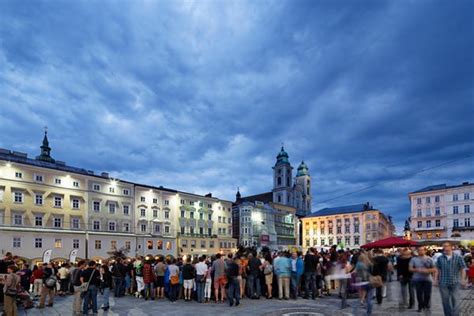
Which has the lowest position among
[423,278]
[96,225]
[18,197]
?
[96,225]

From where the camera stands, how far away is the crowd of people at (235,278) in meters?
11.0

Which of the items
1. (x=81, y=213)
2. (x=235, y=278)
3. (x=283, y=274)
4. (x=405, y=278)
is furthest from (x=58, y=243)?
(x=405, y=278)

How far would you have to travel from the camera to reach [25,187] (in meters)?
42.7

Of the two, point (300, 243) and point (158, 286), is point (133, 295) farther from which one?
point (300, 243)

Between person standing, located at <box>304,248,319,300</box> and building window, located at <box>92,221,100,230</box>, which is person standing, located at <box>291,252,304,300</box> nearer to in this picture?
person standing, located at <box>304,248,319,300</box>

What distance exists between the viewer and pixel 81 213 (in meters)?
47.7

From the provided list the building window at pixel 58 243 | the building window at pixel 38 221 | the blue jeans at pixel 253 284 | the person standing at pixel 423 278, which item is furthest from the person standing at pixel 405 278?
the building window at pixel 38 221

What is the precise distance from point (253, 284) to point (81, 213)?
38.9 metres

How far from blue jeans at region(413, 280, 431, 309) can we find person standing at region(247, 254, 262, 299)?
20.8 feet

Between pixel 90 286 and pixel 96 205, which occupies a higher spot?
pixel 96 205

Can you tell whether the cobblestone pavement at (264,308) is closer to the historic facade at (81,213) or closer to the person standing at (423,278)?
the person standing at (423,278)

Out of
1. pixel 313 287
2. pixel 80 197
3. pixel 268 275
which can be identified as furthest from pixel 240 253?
pixel 80 197

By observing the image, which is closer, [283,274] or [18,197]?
[283,274]

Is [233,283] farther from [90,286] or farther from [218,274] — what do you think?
[90,286]
